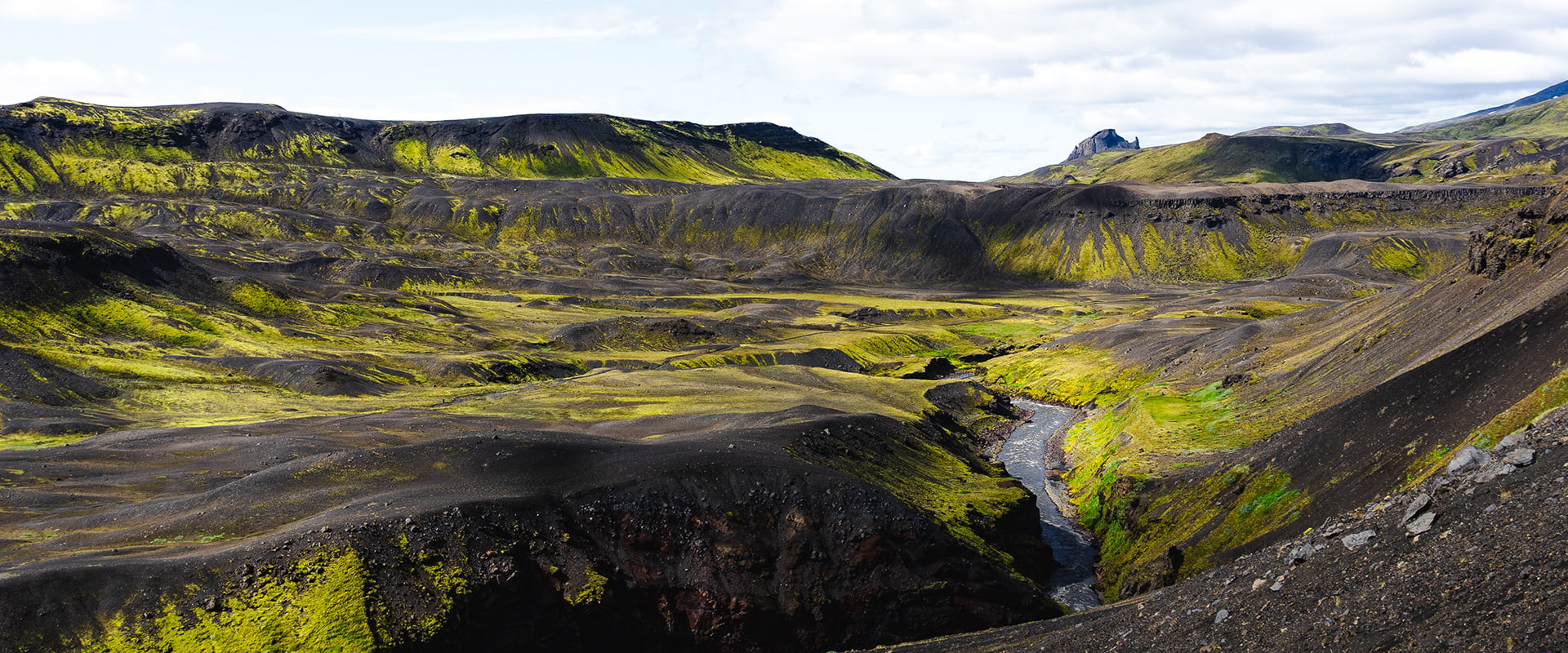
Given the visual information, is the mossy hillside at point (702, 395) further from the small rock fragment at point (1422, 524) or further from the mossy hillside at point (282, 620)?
the small rock fragment at point (1422, 524)

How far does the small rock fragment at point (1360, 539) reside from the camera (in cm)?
2866

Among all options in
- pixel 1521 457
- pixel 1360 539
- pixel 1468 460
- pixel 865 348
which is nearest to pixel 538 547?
pixel 1360 539

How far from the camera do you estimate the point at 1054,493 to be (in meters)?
81.2

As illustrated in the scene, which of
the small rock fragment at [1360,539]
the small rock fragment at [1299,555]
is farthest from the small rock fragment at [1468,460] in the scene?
the small rock fragment at [1299,555]

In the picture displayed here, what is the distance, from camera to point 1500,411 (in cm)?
4181

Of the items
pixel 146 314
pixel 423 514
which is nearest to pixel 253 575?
pixel 423 514

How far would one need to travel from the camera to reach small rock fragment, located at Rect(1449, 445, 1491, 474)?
99.1ft

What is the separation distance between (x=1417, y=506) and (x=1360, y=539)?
1.84 m

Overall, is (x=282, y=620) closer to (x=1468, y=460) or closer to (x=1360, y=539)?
(x=1360, y=539)

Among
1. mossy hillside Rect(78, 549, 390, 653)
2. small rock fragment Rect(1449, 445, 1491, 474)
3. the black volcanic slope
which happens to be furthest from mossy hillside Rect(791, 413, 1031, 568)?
small rock fragment Rect(1449, 445, 1491, 474)

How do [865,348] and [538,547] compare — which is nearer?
[538,547]

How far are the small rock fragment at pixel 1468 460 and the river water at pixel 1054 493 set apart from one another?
27.5 m

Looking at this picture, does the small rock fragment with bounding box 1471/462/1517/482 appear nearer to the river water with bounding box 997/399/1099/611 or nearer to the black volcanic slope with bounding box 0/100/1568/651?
the black volcanic slope with bounding box 0/100/1568/651

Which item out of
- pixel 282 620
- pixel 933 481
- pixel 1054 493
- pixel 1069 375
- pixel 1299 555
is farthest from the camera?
pixel 1069 375
